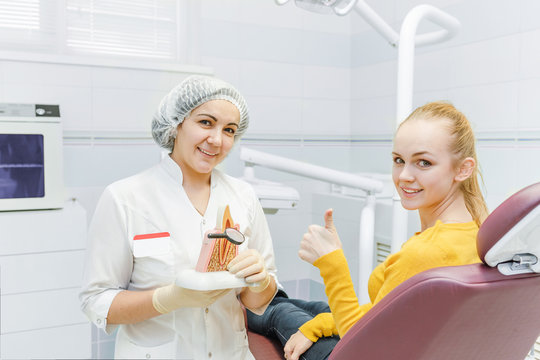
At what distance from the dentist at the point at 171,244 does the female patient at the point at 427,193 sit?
0.89 feet

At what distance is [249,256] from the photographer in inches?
46.9

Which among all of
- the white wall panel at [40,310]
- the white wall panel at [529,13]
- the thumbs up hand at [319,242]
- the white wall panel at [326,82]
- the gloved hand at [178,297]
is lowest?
the white wall panel at [40,310]

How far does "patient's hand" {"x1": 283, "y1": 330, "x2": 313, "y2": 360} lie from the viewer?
4.79 feet

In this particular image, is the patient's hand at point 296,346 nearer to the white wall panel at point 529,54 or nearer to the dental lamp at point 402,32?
the dental lamp at point 402,32

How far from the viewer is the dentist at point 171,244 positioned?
1.31m

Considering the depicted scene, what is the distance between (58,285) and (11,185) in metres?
0.50

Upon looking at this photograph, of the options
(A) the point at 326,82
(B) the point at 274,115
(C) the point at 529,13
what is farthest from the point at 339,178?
(A) the point at 326,82

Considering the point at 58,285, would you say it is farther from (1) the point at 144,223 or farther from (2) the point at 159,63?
(2) the point at 159,63

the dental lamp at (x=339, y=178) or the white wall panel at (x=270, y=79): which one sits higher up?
the white wall panel at (x=270, y=79)

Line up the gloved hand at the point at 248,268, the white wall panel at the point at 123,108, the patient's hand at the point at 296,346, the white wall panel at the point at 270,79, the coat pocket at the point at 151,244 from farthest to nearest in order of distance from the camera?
the white wall panel at the point at 270,79
the white wall panel at the point at 123,108
the patient's hand at the point at 296,346
the coat pocket at the point at 151,244
the gloved hand at the point at 248,268

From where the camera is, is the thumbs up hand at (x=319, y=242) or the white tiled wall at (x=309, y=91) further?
the white tiled wall at (x=309, y=91)

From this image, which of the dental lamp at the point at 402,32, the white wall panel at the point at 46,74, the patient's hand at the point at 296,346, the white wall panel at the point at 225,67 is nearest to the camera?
the patient's hand at the point at 296,346

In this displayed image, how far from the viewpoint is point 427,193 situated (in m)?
1.05

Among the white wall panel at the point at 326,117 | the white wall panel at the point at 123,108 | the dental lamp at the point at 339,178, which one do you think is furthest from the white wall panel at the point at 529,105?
the white wall panel at the point at 123,108
